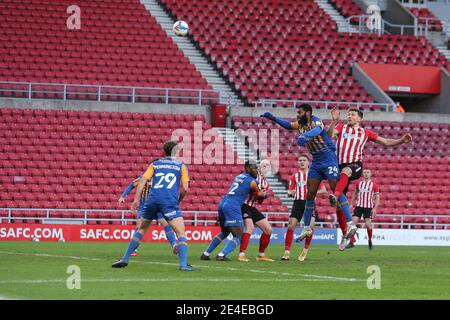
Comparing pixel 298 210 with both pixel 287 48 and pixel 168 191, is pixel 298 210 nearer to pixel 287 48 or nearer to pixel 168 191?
pixel 168 191

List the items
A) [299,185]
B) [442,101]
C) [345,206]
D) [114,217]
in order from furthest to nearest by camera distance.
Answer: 1. [442,101]
2. [114,217]
3. [299,185]
4. [345,206]

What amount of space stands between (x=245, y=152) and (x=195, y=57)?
6.70m

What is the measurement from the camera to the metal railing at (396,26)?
48.5 m

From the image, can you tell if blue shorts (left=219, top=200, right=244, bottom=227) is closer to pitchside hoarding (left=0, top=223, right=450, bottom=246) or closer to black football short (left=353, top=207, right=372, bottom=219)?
black football short (left=353, top=207, right=372, bottom=219)

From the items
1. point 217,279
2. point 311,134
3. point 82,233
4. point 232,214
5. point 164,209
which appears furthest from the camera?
point 82,233

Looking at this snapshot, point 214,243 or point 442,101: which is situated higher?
point 442,101

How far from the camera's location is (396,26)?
160 ft

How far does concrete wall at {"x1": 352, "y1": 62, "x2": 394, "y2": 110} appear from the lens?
43.2 m

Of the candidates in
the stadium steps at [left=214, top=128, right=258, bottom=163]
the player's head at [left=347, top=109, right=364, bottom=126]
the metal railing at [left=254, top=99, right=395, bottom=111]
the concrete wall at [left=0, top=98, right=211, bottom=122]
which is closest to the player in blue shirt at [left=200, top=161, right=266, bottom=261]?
the player's head at [left=347, top=109, right=364, bottom=126]

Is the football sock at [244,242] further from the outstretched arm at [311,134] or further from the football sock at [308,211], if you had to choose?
the outstretched arm at [311,134]

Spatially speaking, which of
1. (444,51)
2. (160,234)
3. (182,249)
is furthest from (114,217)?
(444,51)

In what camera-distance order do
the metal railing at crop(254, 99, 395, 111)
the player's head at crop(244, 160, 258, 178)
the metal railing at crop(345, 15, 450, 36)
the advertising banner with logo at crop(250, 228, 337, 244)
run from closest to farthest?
the player's head at crop(244, 160, 258, 178) < the advertising banner with logo at crop(250, 228, 337, 244) < the metal railing at crop(254, 99, 395, 111) < the metal railing at crop(345, 15, 450, 36)

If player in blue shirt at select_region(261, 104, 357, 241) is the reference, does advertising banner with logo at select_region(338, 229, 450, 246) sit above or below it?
below

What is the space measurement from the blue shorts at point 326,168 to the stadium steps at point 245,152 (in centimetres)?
1768
